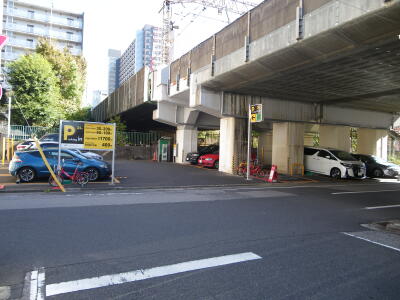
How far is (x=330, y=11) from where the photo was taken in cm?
895

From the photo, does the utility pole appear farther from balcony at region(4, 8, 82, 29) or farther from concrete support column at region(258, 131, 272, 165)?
balcony at region(4, 8, 82, 29)

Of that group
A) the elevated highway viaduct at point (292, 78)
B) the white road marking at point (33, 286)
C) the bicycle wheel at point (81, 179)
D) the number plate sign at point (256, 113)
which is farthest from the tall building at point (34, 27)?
the white road marking at point (33, 286)

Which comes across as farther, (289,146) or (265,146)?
(265,146)

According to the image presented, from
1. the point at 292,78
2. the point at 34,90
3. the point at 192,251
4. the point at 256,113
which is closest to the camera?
the point at 192,251

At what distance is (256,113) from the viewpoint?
15586 mm

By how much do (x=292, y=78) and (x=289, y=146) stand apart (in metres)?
6.59

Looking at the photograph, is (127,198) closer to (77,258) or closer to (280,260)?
(77,258)

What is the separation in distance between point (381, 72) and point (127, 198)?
38.4 feet

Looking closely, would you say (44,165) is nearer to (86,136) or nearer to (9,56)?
(86,136)

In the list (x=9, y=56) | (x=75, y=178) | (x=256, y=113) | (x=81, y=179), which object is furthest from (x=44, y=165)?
(x=9, y=56)

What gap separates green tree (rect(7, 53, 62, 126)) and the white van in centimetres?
2281

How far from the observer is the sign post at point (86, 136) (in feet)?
39.5

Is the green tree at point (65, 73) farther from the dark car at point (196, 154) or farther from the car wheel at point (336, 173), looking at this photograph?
the car wheel at point (336, 173)

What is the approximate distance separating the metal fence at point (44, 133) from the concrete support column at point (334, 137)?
15.7 m
